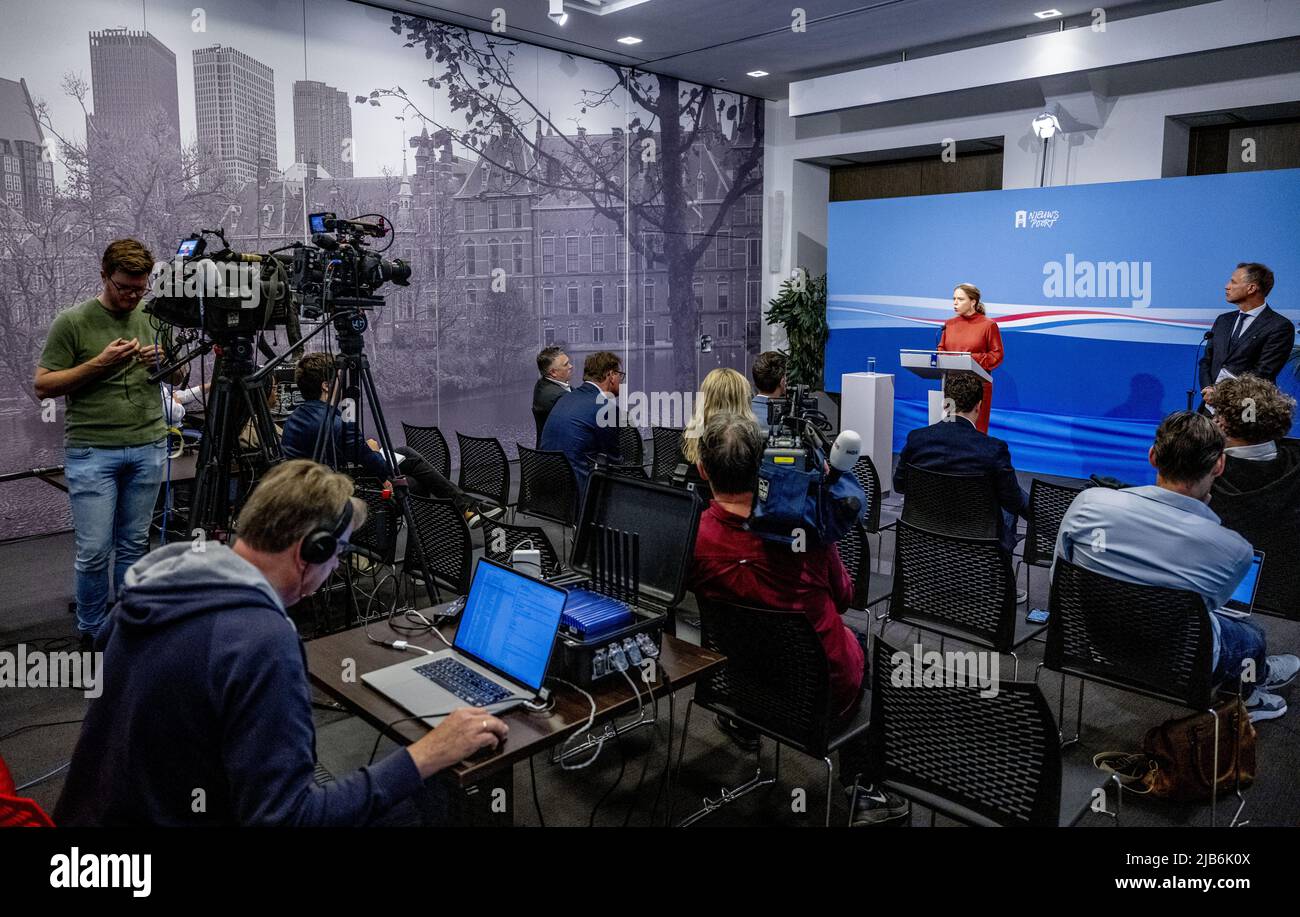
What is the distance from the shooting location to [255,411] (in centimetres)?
341

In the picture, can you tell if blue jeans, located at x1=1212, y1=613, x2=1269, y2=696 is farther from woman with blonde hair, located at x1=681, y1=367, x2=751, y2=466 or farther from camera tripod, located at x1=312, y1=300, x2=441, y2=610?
camera tripod, located at x1=312, y1=300, x2=441, y2=610

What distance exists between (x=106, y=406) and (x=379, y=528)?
116cm

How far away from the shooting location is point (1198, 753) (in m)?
2.73

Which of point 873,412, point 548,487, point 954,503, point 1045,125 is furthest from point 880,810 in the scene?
point 1045,125

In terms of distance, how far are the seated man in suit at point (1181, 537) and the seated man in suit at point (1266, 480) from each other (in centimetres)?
65

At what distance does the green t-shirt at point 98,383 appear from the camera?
357 centimetres

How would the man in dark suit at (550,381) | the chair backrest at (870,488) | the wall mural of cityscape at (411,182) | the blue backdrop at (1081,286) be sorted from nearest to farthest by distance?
the chair backrest at (870,488)
the man in dark suit at (550,381)
the wall mural of cityscape at (411,182)
the blue backdrop at (1081,286)

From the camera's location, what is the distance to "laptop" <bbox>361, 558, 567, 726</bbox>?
6.40 ft

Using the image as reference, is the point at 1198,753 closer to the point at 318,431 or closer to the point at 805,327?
the point at 318,431

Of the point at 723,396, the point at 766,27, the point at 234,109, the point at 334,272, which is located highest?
the point at 766,27

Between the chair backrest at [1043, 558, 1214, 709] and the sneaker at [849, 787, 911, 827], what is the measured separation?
2.27ft

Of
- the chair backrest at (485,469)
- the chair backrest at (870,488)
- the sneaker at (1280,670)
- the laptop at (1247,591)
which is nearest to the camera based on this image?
the laptop at (1247,591)

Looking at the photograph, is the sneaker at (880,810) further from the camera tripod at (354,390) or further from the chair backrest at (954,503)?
the camera tripod at (354,390)
